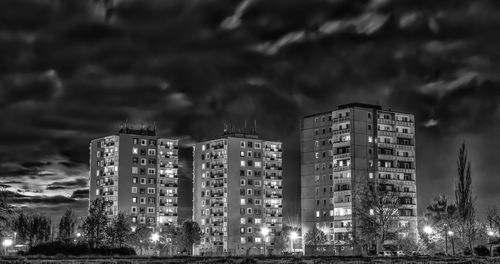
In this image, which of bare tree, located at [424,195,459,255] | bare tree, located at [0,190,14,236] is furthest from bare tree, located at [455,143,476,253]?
bare tree, located at [0,190,14,236]

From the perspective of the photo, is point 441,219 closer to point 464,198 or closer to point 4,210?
point 464,198

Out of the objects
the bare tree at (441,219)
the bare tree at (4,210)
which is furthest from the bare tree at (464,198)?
the bare tree at (4,210)

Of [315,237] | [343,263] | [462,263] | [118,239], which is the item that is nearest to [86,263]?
[343,263]

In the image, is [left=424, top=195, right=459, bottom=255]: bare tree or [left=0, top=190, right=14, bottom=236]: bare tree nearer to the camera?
[left=0, top=190, right=14, bottom=236]: bare tree

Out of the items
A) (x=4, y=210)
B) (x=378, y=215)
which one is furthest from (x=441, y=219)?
(x=4, y=210)

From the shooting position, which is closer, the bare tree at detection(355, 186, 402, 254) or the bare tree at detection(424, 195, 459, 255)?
the bare tree at detection(355, 186, 402, 254)

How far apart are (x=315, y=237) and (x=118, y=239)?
51186mm

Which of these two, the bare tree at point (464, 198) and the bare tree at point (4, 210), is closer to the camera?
the bare tree at point (4, 210)

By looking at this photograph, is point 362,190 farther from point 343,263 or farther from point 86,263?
point 86,263

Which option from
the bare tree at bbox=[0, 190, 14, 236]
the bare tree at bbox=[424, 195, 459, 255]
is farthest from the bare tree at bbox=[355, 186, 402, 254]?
the bare tree at bbox=[0, 190, 14, 236]

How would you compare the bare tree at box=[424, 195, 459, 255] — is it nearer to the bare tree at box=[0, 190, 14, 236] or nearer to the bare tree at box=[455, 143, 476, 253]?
the bare tree at box=[455, 143, 476, 253]

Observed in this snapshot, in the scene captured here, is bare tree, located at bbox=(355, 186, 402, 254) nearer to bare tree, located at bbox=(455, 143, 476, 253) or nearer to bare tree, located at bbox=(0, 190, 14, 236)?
bare tree, located at bbox=(455, 143, 476, 253)

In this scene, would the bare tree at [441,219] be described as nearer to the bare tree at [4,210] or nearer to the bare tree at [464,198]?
the bare tree at [464,198]

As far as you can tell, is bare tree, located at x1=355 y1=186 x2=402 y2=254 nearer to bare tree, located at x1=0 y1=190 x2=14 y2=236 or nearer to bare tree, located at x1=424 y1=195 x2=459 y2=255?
bare tree, located at x1=424 y1=195 x2=459 y2=255
